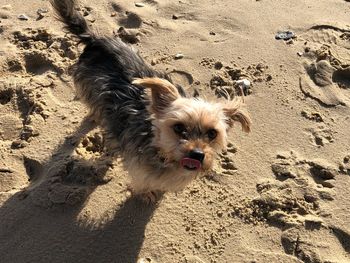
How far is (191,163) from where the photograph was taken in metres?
3.49

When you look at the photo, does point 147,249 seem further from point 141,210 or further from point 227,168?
Result: point 227,168

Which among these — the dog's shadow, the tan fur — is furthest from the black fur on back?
the dog's shadow

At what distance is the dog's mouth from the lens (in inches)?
137

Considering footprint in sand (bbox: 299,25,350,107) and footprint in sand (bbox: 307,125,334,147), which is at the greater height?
footprint in sand (bbox: 299,25,350,107)

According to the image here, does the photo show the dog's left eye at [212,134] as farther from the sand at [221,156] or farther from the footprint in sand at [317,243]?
the footprint in sand at [317,243]

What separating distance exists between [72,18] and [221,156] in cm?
240

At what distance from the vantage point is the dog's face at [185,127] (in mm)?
3516

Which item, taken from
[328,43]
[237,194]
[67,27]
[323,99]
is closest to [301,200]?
[237,194]

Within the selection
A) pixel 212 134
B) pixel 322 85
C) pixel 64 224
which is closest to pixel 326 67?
pixel 322 85

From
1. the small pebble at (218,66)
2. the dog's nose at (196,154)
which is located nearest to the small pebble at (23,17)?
the small pebble at (218,66)

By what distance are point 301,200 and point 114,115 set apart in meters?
2.36

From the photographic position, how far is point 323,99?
5.67 meters

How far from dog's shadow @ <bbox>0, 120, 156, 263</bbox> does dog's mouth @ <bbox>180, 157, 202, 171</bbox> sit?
126 cm

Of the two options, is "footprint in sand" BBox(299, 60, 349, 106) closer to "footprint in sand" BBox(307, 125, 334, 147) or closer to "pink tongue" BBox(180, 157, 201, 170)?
"footprint in sand" BBox(307, 125, 334, 147)
